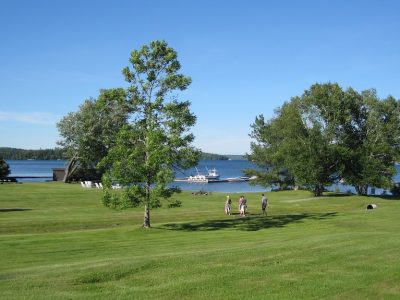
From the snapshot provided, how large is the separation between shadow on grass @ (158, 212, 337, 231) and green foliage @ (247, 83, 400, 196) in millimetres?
21850

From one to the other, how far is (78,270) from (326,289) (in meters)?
6.90

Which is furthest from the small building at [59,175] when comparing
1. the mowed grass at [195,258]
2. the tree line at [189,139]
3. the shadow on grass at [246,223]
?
the shadow on grass at [246,223]

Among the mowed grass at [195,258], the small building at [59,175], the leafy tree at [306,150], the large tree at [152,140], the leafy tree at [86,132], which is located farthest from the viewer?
the small building at [59,175]

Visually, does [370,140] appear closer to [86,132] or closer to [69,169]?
[86,132]

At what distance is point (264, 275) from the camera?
1337 cm

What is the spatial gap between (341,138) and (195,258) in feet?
159

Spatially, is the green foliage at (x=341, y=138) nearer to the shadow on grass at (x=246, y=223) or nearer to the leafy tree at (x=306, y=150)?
the leafy tree at (x=306, y=150)

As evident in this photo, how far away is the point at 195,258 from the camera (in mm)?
A: 15914

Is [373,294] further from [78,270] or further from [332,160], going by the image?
[332,160]

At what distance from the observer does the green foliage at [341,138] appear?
58.3 metres

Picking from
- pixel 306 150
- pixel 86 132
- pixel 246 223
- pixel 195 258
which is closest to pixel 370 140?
pixel 306 150

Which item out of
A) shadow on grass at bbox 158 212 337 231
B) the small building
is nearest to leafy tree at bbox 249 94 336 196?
shadow on grass at bbox 158 212 337 231

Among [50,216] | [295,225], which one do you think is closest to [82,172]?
[50,216]

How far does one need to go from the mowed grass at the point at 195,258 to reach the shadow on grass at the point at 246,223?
0.21 feet
